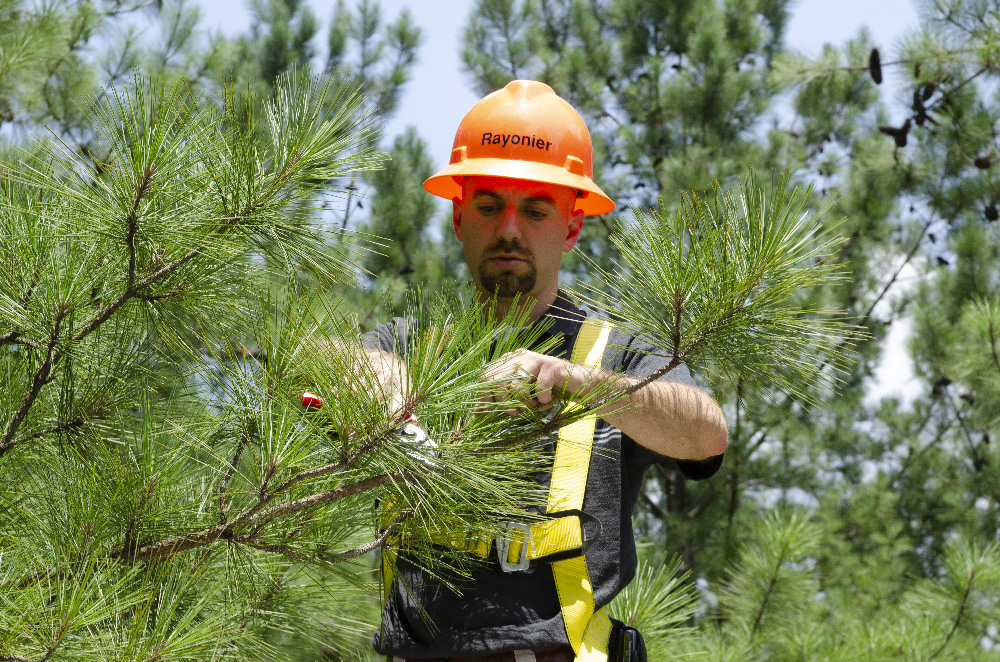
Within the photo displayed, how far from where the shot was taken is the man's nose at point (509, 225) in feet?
4.88

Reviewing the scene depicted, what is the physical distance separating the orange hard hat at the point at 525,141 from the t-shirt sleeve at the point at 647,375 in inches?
12.1

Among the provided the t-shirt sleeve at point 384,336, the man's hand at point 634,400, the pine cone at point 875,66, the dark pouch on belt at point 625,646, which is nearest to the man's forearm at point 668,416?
the man's hand at point 634,400

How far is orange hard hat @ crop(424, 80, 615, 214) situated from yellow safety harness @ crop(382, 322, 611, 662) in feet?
1.08

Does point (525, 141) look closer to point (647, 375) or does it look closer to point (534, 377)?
point (647, 375)

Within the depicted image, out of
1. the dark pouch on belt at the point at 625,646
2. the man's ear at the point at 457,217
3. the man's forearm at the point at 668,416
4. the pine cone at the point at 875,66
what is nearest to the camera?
the man's forearm at the point at 668,416

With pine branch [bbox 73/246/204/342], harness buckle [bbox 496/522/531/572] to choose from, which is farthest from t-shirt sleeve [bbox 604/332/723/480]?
pine branch [bbox 73/246/204/342]

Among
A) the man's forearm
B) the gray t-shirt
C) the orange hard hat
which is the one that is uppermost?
the orange hard hat

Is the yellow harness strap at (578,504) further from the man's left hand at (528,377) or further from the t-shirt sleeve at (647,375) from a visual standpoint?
the man's left hand at (528,377)

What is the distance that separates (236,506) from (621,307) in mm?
653

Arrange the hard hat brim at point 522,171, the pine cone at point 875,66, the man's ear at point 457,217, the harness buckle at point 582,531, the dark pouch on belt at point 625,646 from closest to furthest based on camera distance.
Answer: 1. the harness buckle at point 582,531
2. the dark pouch on belt at point 625,646
3. the hard hat brim at point 522,171
4. the man's ear at point 457,217
5. the pine cone at point 875,66

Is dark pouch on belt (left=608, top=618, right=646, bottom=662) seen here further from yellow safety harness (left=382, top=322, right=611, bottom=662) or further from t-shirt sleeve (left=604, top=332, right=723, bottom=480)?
t-shirt sleeve (left=604, top=332, right=723, bottom=480)

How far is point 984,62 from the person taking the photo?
12.7ft

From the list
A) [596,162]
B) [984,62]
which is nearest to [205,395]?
[984,62]

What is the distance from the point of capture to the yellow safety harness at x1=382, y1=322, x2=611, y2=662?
131 centimetres
